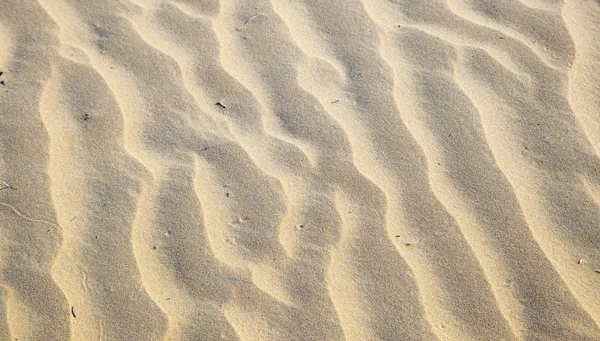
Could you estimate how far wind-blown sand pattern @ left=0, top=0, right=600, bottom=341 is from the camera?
1.54 m

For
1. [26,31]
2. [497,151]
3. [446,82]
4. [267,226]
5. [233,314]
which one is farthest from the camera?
[26,31]

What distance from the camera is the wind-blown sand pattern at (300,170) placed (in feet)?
5.05

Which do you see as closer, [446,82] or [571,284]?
[571,284]

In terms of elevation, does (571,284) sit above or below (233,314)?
above

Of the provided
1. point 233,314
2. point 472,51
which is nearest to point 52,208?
point 233,314

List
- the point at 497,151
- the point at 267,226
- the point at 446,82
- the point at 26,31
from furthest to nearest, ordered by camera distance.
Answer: the point at 26,31 < the point at 446,82 < the point at 497,151 < the point at 267,226

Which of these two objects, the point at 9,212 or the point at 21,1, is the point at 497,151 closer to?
the point at 9,212

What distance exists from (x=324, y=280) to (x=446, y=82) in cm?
95

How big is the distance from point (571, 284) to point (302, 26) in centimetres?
143

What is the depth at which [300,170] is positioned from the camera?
177 centimetres

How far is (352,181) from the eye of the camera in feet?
5.72

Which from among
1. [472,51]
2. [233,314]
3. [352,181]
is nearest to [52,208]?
[233,314]

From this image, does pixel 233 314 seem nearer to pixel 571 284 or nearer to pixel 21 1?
pixel 571 284

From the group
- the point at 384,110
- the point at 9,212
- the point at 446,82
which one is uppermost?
the point at 446,82
